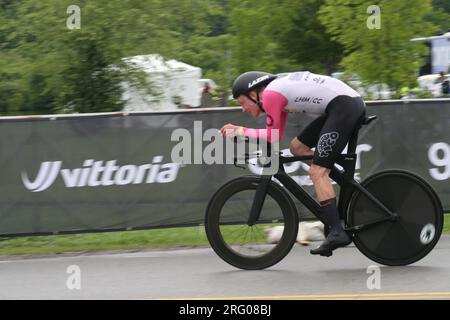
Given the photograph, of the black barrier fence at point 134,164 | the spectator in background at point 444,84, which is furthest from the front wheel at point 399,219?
the spectator in background at point 444,84

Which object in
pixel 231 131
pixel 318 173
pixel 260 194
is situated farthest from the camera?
pixel 260 194

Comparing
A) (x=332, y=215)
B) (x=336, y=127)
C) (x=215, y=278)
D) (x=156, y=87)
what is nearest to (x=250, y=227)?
(x=215, y=278)

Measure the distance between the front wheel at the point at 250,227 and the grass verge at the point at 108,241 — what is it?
169 centimetres

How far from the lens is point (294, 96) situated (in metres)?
6.60

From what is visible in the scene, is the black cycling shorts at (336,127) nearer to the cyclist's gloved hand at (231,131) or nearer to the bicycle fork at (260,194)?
the bicycle fork at (260,194)

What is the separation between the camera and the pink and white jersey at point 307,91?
21.7ft

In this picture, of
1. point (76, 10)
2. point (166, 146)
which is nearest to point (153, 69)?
point (76, 10)

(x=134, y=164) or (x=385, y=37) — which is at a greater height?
(x=385, y=37)

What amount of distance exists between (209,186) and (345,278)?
2.78m

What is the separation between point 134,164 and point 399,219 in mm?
3296

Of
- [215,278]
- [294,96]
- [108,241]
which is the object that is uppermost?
[294,96]

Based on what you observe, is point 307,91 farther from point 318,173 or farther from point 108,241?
point 108,241

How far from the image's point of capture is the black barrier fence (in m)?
8.77
